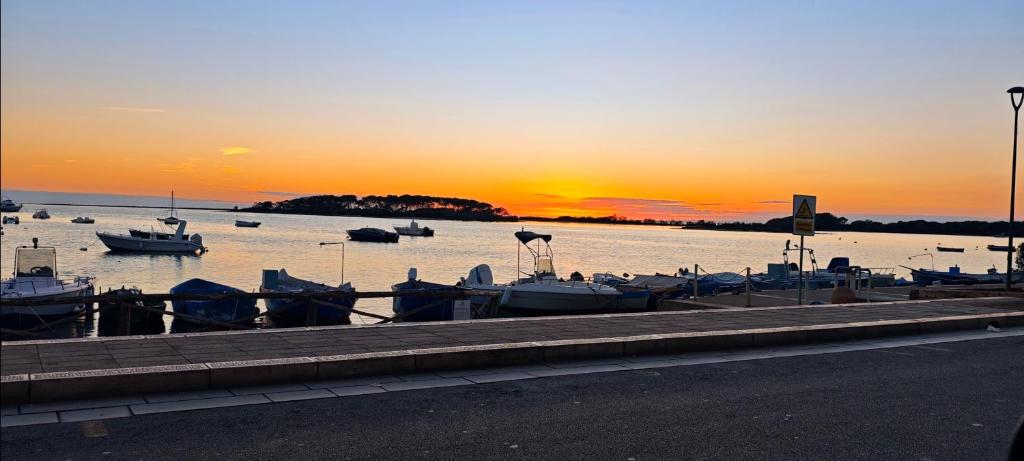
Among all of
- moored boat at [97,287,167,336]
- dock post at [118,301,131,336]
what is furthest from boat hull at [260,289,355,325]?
dock post at [118,301,131,336]

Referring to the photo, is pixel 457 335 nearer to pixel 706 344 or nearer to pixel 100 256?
pixel 706 344

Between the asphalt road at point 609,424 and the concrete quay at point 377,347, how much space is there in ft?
2.80

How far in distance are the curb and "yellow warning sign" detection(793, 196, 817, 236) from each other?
444cm

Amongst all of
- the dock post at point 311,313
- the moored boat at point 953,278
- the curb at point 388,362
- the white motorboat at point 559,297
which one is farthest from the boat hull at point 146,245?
the curb at point 388,362

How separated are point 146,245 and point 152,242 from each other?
0.71 m

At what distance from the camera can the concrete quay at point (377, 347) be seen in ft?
25.8

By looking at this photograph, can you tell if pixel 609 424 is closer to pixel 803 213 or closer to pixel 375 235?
pixel 803 213

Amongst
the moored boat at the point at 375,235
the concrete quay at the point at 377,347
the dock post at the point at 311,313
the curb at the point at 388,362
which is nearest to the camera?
the curb at the point at 388,362

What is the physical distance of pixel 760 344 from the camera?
1233 centimetres

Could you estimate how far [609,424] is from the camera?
741 centimetres

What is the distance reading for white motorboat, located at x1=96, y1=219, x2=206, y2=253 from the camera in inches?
3113

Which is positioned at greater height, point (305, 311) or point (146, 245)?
point (305, 311)

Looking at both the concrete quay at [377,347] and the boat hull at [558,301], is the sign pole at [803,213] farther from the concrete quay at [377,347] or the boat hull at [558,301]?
the boat hull at [558,301]

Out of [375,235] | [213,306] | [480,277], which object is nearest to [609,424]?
[213,306]
